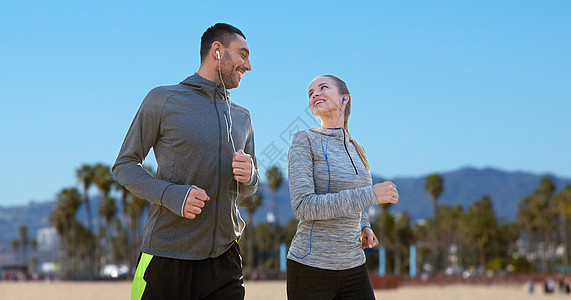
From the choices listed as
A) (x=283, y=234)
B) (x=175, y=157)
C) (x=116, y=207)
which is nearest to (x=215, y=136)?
(x=175, y=157)

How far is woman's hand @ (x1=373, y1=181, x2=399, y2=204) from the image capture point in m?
3.46

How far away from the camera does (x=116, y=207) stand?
3561 inches

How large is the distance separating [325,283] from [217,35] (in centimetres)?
142

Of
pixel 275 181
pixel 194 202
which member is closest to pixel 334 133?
pixel 194 202

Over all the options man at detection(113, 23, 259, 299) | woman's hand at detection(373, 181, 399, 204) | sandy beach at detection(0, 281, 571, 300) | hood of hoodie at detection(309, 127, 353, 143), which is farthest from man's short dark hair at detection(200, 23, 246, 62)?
sandy beach at detection(0, 281, 571, 300)

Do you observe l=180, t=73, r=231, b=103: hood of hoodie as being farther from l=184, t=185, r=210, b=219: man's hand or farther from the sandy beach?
the sandy beach

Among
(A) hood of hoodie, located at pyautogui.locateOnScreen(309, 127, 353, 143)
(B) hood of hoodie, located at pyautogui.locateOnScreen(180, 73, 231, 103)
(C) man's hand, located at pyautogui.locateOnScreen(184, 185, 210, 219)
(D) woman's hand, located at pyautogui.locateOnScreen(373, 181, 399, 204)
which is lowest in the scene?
(C) man's hand, located at pyautogui.locateOnScreen(184, 185, 210, 219)

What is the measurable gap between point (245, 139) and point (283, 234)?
13441cm

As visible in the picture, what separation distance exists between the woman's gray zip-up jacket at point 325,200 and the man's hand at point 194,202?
24.7 inches

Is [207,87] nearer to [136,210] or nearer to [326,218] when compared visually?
[326,218]

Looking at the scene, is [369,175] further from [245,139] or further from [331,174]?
[245,139]

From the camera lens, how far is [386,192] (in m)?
3.47

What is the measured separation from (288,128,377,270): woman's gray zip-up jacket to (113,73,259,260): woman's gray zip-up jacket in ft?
1.05

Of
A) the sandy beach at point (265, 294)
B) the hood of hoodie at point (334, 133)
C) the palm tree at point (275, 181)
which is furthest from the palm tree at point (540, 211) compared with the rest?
the hood of hoodie at point (334, 133)
